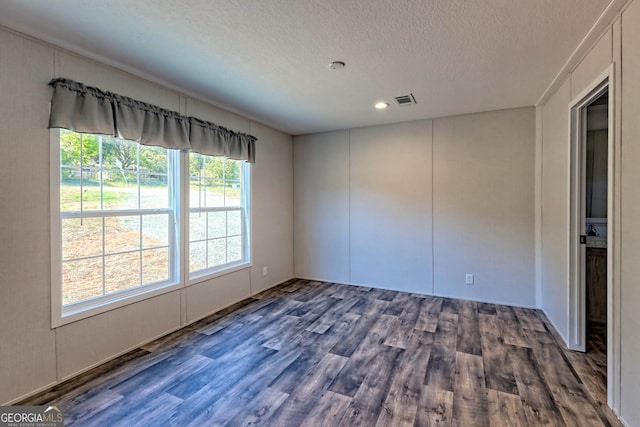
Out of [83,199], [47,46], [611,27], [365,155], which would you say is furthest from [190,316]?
[611,27]

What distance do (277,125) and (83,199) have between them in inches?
108

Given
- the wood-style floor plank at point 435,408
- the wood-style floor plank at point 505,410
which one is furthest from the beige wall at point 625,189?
the wood-style floor plank at point 435,408

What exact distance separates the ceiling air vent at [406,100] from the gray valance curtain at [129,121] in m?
2.08

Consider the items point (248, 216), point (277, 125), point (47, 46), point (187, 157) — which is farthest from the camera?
point (277, 125)

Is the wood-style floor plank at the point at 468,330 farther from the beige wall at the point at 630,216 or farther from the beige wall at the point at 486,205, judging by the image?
the beige wall at the point at 630,216

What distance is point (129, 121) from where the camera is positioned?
2543mm

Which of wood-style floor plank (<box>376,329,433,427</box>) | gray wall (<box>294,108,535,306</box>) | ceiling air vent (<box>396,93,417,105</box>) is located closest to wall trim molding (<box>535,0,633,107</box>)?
gray wall (<box>294,108,535,306</box>)

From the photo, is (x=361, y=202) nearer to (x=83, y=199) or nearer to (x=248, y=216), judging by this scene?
(x=248, y=216)

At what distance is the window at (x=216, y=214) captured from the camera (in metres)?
3.36

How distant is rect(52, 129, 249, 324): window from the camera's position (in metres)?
2.28

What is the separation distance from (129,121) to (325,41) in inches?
71.6

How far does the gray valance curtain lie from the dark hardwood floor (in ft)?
6.35

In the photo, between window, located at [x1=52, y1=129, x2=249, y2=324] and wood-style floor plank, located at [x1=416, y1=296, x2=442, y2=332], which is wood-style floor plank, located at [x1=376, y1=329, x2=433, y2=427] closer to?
wood-style floor plank, located at [x1=416, y1=296, x2=442, y2=332]

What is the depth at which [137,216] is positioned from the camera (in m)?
2.78
